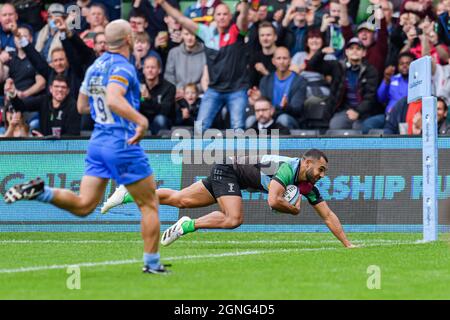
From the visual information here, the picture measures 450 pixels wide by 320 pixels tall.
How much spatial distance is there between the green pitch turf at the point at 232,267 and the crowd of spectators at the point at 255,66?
3.79m

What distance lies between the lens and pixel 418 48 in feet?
63.3

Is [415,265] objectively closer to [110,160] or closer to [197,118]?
[110,160]

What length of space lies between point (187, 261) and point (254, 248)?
205 centimetres

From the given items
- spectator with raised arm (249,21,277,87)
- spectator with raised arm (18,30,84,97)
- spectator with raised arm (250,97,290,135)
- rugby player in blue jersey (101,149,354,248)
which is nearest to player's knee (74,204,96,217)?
rugby player in blue jersey (101,149,354,248)

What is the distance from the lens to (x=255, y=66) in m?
20.1

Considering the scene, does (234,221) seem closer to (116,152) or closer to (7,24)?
(116,152)

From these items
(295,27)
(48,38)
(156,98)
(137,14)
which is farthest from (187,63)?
(48,38)

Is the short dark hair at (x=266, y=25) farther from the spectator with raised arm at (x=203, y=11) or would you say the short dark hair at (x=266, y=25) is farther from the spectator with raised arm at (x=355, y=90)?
the spectator with raised arm at (x=355, y=90)

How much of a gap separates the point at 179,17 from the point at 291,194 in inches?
282

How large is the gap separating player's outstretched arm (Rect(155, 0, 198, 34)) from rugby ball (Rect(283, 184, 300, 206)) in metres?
6.94

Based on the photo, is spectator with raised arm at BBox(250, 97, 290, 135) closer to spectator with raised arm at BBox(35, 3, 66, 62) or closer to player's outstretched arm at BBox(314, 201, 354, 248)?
spectator with raised arm at BBox(35, 3, 66, 62)

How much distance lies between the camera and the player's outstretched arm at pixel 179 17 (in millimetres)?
19188
